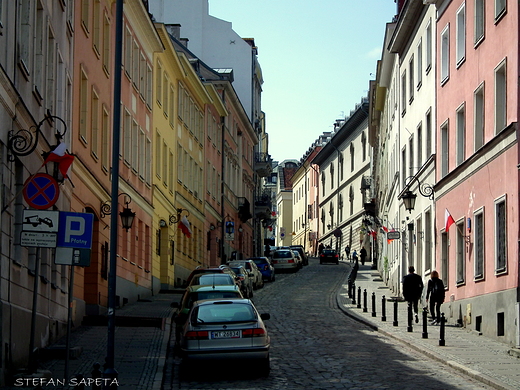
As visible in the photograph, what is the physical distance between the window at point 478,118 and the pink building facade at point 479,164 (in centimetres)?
3

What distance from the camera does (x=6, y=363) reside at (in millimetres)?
15305

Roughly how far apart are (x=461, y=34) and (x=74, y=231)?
16457mm

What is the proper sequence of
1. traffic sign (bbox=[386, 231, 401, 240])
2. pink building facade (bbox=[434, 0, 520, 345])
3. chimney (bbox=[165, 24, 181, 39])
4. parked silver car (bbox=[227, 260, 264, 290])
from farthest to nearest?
chimney (bbox=[165, 24, 181, 39]), parked silver car (bbox=[227, 260, 264, 290]), traffic sign (bbox=[386, 231, 401, 240]), pink building facade (bbox=[434, 0, 520, 345])

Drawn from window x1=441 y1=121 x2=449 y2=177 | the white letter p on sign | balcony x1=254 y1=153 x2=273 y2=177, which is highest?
balcony x1=254 y1=153 x2=273 y2=177

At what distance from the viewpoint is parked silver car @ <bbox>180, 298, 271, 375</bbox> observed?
55.7 ft

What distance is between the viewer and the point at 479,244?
2505 cm

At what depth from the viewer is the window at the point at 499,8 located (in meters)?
22.3

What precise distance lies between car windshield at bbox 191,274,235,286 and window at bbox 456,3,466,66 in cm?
902

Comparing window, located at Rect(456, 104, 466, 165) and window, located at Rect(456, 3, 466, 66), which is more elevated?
window, located at Rect(456, 3, 466, 66)

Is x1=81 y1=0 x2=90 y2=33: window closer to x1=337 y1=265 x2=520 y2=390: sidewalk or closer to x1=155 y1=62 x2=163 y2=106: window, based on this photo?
x1=337 y1=265 x2=520 y2=390: sidewalk

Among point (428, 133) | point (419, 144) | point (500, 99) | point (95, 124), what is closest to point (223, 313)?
point (500, 99)

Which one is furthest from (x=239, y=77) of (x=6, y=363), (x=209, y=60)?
(x=6, y=363)

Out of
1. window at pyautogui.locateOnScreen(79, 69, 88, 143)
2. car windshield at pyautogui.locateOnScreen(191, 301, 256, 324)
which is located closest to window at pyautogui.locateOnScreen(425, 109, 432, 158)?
window at pyautogui.locateOnScreen(79, 69, 88, 143)

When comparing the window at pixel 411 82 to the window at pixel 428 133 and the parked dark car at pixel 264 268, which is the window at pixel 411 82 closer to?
the window at pixel 428 133
